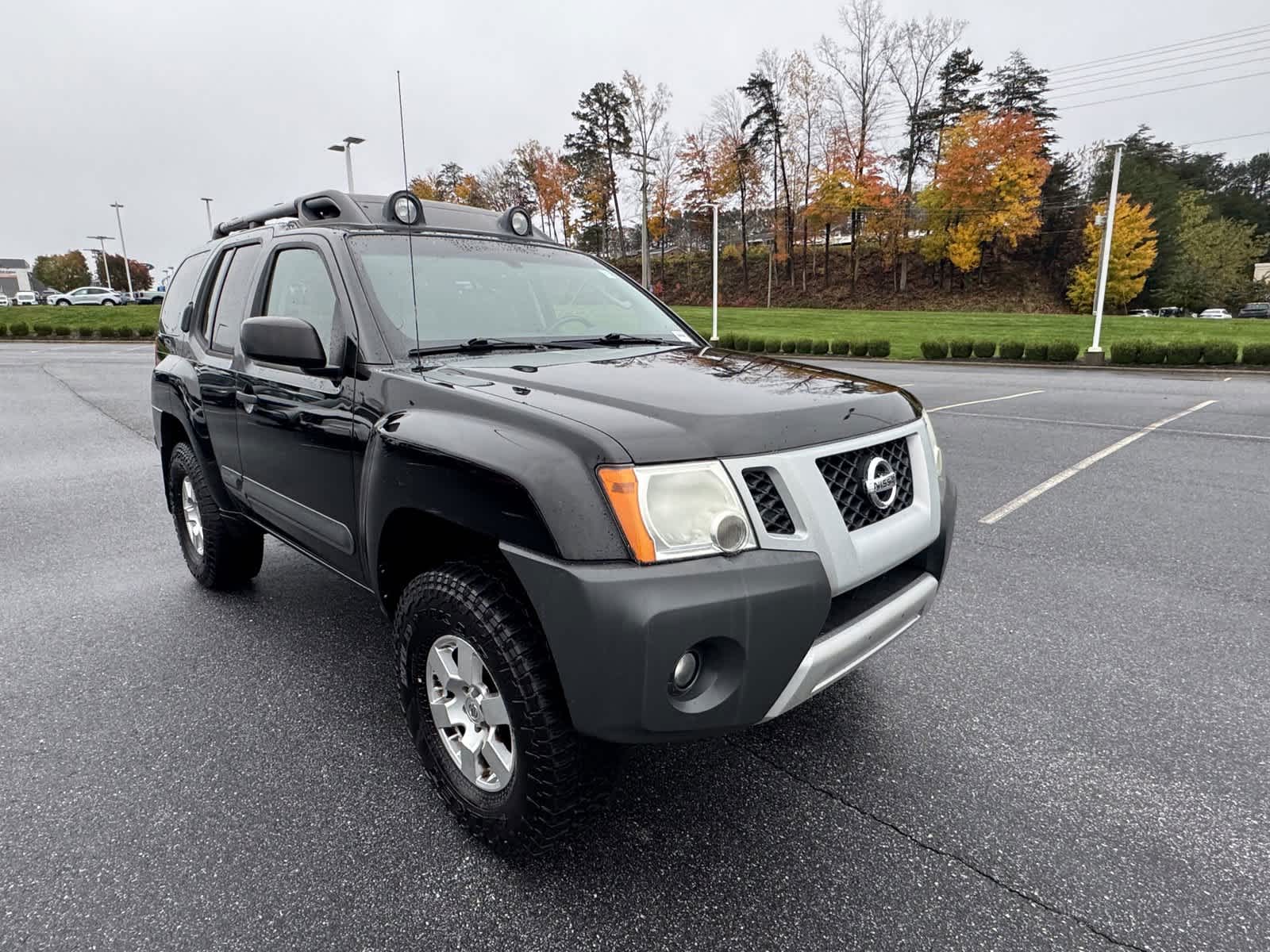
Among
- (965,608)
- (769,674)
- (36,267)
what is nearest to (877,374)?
(965,608)

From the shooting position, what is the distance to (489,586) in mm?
1967

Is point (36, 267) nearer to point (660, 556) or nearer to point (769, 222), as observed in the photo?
point (769, 222)

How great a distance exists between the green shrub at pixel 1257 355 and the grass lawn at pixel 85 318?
37.1 m

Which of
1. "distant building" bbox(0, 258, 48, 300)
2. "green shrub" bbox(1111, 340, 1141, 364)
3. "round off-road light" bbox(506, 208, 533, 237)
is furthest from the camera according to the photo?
"distant building" bbox(0, 258, 48, 300)

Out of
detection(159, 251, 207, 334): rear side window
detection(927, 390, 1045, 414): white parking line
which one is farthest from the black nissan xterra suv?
detection(927, 390, 1045, 414): white parking line

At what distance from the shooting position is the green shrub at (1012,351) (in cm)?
2039

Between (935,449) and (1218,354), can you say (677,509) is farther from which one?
(1218,354)

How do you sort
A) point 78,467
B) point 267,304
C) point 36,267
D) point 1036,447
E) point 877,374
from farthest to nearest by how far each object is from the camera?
point 36,267
point 877,374
point 1036,447
point 78,467
point 267,304

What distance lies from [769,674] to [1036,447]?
7311 mm

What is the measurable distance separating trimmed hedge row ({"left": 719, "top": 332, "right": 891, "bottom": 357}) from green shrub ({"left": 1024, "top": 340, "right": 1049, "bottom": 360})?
11.9 feet

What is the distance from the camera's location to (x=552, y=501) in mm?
1736

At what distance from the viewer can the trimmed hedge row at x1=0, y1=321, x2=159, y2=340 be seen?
3084 centimetres

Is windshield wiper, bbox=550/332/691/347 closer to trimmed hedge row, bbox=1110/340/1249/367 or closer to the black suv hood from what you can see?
the black suv hood

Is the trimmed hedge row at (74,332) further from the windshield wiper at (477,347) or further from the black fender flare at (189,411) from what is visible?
the windshield wiper at (477,347)
